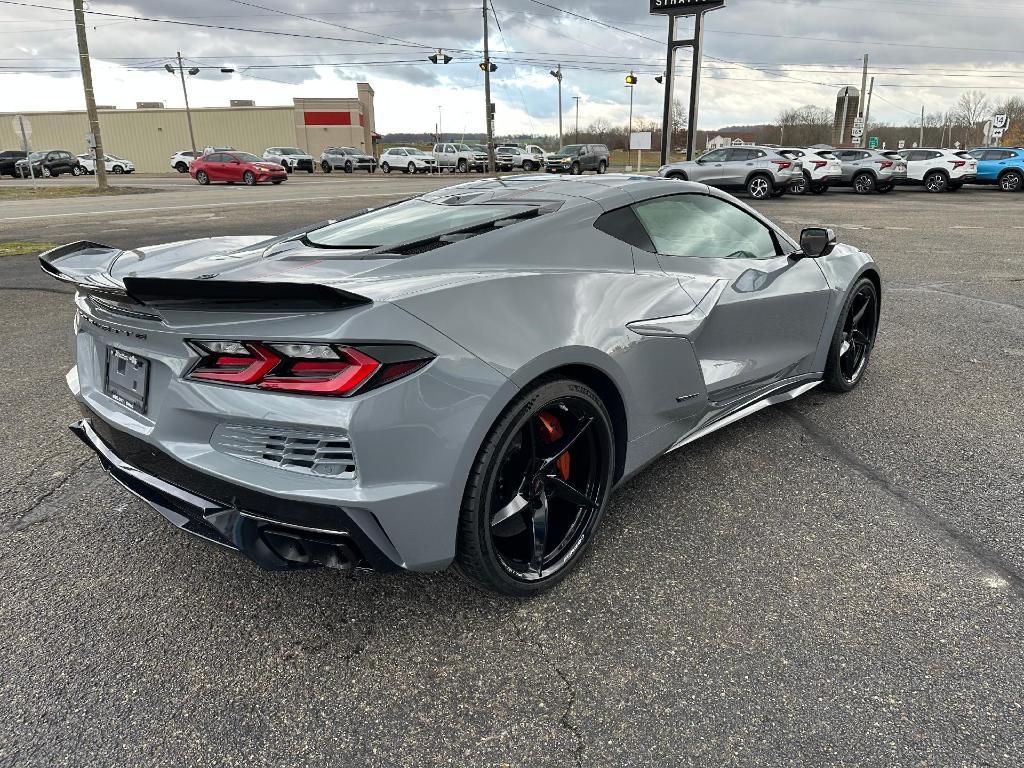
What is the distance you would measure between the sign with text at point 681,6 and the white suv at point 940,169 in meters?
9.26

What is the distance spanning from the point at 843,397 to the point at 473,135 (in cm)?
10340

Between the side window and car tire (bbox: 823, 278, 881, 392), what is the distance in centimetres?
80

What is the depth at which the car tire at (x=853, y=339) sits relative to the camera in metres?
4.20

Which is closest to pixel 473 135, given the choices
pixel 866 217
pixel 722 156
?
pixel 722 156

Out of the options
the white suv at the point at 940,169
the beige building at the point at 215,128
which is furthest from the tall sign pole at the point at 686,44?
the beige building at the point at 215,128

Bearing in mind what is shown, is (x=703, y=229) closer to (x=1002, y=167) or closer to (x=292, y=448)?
(x=292, y=448)

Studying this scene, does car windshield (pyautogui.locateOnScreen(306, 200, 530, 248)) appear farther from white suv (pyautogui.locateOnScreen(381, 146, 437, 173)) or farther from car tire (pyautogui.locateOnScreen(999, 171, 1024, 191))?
white suv (pyautogui.locateOnScreen(381, 146, 437, 173))

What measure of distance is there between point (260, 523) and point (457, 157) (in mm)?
45532

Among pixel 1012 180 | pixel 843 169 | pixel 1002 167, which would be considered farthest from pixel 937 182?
pixel 843 169

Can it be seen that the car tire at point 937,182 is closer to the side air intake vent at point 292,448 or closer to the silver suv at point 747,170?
the silver suv at point 747,170

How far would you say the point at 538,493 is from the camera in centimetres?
244

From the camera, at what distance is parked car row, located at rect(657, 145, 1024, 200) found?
881 inches

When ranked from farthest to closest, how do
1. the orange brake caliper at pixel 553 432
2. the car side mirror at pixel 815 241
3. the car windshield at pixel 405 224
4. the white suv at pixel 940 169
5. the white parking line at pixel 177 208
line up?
the white suv at pixel 940 169
the white parking line at pixel 177 208
the car side mirror at pixel 815 241
the car windshield at pixel 405 224
the orange brake caliper at pixel 553 432

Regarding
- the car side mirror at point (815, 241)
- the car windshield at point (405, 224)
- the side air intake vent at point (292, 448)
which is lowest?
the side air intake vent at point (292, 448)
